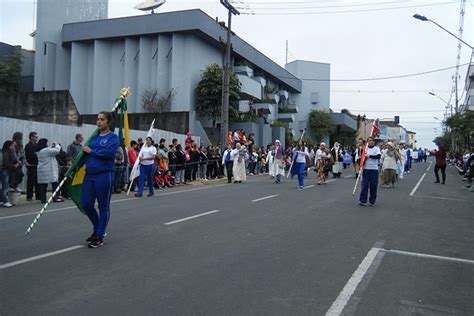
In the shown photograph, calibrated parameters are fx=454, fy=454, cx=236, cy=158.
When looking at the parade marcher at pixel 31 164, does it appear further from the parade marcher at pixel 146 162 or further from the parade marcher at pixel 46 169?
the parade marcher at pixel 146 162

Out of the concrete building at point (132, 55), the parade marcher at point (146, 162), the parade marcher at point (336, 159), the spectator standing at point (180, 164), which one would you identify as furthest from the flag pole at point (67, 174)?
the concrete building at point (132, 55)

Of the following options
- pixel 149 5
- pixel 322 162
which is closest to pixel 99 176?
pixel 322 162

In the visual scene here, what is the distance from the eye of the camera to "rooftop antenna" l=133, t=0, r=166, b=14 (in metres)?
34.8

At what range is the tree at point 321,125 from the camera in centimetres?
5677

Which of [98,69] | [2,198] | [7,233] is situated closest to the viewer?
[7,233]

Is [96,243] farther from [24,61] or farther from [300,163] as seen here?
[24,61]

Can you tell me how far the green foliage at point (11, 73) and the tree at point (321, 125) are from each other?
3391 cm

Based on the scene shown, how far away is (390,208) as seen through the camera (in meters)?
12.0

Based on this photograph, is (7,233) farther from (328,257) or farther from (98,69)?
(98,69)

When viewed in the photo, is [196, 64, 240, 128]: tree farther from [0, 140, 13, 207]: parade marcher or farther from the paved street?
the paved street

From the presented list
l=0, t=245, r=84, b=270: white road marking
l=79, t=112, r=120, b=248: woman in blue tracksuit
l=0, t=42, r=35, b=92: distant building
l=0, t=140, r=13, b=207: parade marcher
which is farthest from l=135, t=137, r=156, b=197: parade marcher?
Result: l=0, t=42, r=35, b=92: distant building

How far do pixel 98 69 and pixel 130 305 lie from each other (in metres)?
34.0

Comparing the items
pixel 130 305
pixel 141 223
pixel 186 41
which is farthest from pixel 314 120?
pixel 130 305

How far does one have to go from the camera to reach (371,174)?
12.3 meters
